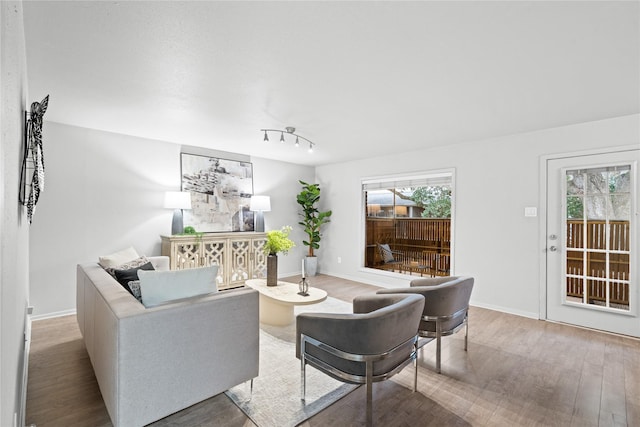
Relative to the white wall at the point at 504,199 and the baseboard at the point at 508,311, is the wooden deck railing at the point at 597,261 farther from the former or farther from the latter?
the baseboard at the point at 508,311

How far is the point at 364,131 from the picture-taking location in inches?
153

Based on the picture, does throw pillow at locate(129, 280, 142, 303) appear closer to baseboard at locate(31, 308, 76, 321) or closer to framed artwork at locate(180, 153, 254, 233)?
baseboard at locate(31, 308, 76, 321)

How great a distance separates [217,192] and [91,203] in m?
1.69

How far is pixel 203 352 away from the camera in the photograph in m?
1.82

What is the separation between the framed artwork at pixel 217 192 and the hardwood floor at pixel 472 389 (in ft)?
7.21

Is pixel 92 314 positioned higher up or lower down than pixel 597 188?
lower down

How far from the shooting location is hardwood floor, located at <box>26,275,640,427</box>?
6.21 ft

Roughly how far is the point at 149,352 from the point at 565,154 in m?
4.49

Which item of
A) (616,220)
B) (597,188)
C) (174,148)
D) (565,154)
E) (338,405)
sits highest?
(174,148)

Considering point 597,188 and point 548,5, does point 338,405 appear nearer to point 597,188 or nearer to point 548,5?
point 548,5

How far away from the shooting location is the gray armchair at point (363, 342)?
5.66 feet

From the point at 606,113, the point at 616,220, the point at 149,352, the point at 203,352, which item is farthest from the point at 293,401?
the point at 606,113

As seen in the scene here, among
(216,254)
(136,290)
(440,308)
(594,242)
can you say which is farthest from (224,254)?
(594,242)

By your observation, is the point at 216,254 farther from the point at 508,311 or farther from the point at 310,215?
the point at 508,311
